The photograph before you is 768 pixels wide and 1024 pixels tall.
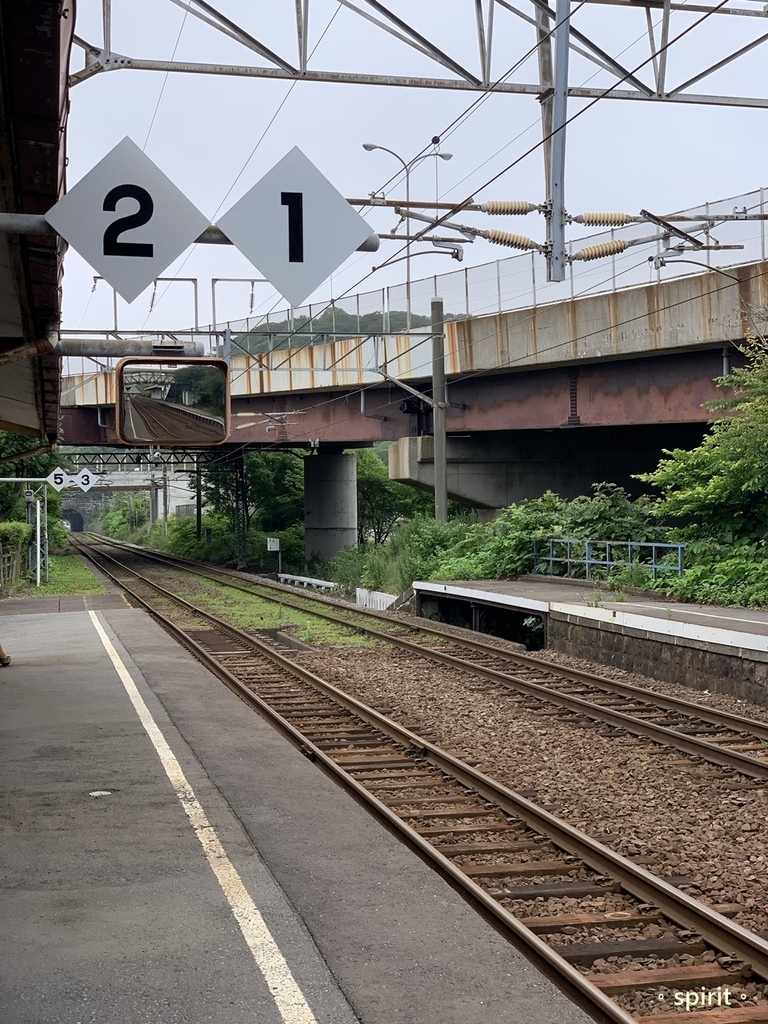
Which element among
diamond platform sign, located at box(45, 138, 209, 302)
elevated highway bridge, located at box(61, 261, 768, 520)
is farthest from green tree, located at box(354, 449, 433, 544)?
diamond platform sign, located at box(45, 138, 209, 302)

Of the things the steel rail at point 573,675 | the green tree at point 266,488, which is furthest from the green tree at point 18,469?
the steel rail at point 573,675

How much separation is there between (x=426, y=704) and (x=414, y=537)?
1733 cm

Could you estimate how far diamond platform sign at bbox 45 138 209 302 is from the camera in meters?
6.32

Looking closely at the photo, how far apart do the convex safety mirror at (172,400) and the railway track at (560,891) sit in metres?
3.49

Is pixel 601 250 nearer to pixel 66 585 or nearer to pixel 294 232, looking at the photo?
pixel 294 232

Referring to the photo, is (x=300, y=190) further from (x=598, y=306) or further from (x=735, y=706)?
(x=598, y=306)

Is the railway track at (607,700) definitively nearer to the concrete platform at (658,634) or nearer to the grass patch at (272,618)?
the grass patch at (272,618)

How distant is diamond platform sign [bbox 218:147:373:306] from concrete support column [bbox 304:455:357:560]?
44.1 metres

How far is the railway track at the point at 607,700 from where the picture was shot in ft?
38.3

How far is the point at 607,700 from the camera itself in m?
14.9

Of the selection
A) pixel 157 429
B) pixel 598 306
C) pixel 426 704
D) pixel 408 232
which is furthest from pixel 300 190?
pixel 598 306

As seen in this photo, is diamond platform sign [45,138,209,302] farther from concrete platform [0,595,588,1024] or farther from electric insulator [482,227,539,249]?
electric insulator [482,227,539,249]


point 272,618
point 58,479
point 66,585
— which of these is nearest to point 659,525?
point 272,618

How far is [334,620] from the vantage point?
2609cm
